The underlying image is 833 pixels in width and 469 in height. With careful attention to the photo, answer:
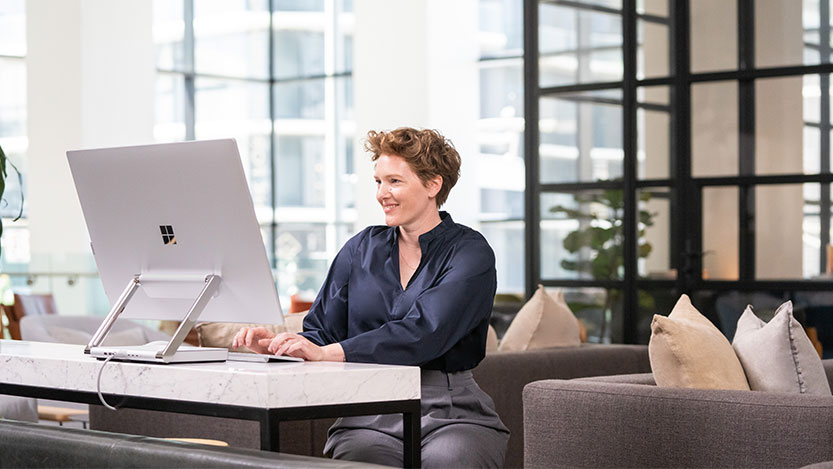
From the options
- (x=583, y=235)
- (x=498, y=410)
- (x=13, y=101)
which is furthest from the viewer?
(x=13, y=101)

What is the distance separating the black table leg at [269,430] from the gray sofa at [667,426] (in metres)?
1.31

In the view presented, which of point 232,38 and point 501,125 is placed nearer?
point 501,125

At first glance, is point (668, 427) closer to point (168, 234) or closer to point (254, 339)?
point (254, 339)

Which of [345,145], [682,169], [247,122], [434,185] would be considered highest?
[247,122]

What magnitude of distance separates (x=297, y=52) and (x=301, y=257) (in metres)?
2.16

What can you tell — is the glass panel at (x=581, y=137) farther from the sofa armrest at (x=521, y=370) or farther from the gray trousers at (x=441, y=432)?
the gray trousers at (x=441, y=432)

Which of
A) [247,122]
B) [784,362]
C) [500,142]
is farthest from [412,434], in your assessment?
[247,122]

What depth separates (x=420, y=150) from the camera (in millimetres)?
2727

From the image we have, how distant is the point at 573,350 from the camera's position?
4.90m

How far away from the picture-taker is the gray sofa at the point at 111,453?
182cm

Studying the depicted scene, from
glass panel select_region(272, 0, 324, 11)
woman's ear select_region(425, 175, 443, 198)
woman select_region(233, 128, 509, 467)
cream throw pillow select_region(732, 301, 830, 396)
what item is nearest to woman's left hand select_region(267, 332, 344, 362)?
woman select_region(233, 128, 509, 467)

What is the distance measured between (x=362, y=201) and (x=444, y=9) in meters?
1.83

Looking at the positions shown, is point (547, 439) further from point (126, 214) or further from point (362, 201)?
point (362, 201)

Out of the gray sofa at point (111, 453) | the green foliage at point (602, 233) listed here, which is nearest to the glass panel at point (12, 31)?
the green foliage at point (602, 233)
